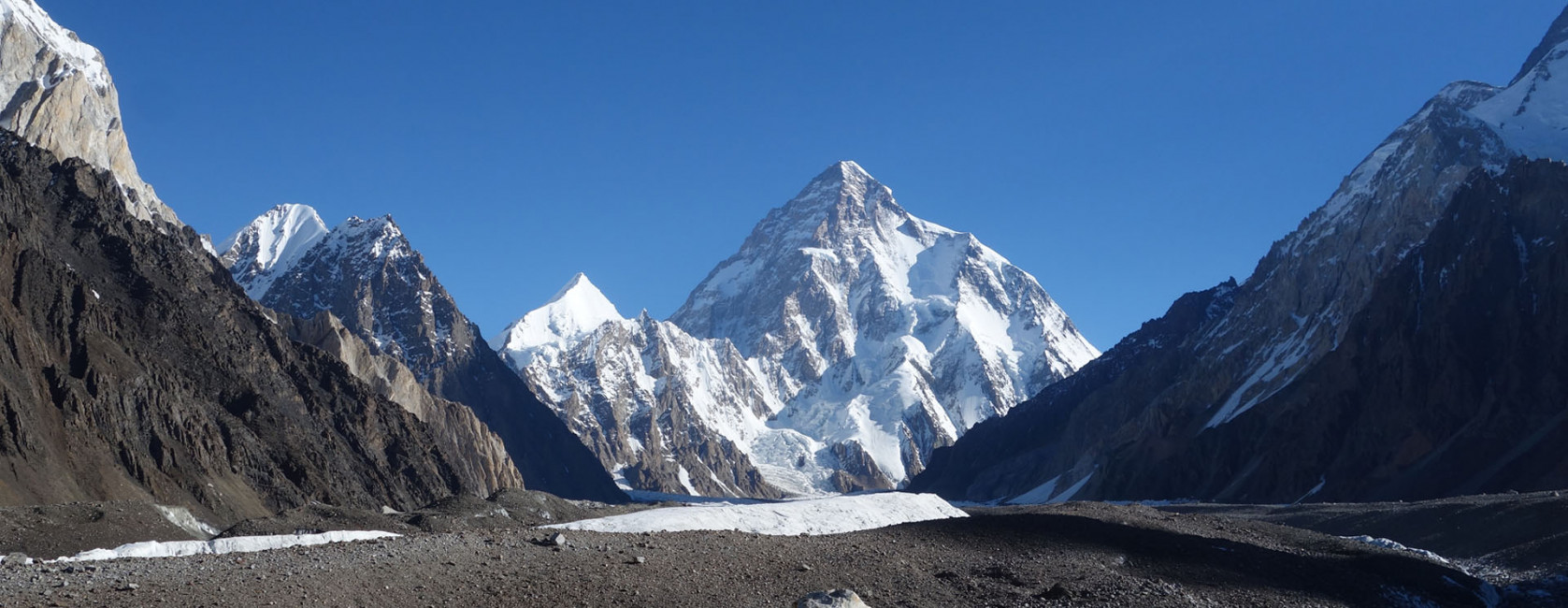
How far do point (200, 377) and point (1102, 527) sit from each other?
83.1 m

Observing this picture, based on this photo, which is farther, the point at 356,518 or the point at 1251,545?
the point at 356,518

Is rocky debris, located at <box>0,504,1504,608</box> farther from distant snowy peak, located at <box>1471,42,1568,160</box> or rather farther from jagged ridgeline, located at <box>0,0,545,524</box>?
distant snowy peak, located at <box>1471,42,1568,160</box>

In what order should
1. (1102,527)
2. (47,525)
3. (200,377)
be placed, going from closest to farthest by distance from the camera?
(1102,527), (47,525), (200,377)

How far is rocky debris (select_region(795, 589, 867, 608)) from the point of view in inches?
843

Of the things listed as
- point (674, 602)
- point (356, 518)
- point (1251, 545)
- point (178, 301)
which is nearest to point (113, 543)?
point (356, 518)

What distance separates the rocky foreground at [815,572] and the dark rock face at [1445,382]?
66675 mm

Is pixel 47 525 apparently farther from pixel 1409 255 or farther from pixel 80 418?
pixel 1409 255

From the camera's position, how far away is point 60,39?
145m

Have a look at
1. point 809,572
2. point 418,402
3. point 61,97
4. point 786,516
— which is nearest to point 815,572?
point 809,572

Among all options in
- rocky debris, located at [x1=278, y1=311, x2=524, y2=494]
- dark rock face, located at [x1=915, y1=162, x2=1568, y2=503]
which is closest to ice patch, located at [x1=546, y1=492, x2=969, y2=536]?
dark rock face, located at [x1=915, y1=162, x2=1568, y2=503]

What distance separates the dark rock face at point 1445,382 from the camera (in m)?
101

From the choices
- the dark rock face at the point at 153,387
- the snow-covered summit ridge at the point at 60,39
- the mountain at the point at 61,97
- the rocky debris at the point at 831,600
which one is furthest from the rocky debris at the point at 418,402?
the rocky debris at the point at 831,600

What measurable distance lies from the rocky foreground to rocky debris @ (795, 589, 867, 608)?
57.2 inches

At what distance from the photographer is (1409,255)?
132375 mm
